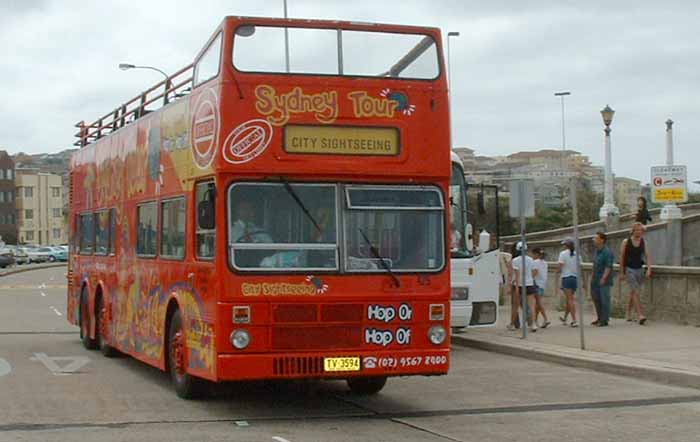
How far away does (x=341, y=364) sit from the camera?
Result: 1144 centimetres

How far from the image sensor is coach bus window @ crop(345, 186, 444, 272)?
11.6 m

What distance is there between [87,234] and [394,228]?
30.4ft

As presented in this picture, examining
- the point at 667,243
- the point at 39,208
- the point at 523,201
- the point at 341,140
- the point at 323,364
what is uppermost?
the point at 39,208

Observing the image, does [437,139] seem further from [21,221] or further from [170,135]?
[21,221]

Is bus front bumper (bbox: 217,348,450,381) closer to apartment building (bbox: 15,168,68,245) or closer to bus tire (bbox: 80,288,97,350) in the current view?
bus tire (bbox: 80,288,97,350)

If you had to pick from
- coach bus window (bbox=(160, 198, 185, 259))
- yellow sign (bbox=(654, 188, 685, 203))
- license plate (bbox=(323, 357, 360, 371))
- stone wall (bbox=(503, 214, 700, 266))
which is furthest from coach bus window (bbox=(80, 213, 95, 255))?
yellow sign (bbox=(654, 188, 685, 203))

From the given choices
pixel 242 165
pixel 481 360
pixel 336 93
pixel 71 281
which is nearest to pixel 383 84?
pixel 336 93

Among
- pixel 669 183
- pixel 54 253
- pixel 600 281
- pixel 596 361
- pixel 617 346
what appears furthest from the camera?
pixel 54 253

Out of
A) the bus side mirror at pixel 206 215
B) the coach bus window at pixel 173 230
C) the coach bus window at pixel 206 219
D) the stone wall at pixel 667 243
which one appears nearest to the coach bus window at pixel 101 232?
the coach bus window at pixel 173 230

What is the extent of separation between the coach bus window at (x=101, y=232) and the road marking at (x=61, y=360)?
5.44 feet

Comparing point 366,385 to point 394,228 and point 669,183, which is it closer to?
point 394,228

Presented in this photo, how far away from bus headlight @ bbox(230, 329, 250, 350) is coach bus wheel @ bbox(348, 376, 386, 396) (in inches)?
99.3

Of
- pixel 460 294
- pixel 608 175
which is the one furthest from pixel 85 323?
pixel 608 175

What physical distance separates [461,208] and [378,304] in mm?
7891
